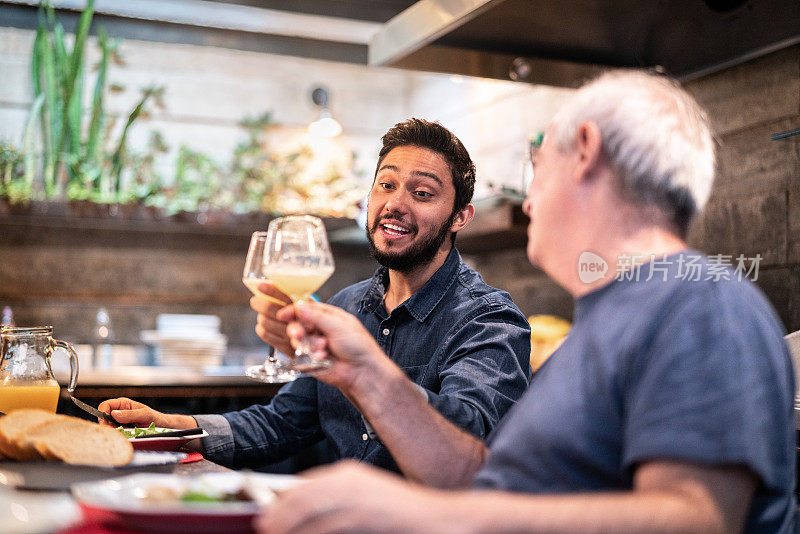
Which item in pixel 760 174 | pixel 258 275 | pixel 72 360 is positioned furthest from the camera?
pixel 760 174

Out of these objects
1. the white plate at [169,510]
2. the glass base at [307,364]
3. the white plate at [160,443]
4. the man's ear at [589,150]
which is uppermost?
the man's ear at [589,150]

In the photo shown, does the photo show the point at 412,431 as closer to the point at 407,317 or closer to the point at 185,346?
the point at 407,317

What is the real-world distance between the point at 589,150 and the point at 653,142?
2.9 inches

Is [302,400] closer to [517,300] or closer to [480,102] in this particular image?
[517,300]

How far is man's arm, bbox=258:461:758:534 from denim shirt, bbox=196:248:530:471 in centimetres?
72

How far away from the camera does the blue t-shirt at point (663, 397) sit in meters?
0.81

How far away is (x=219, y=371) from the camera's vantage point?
3.63m

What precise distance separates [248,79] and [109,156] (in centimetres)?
123

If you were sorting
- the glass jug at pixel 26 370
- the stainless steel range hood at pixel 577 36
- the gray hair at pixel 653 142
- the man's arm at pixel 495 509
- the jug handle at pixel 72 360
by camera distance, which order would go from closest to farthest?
the man's arm at pixel 495 509 → the gray hair at pixel 653 142 → the glass jug at pixel 26 370 → the jug handle at pixel 72 360 → the stainless steel range hood at pixel 577 36

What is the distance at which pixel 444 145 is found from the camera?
2.08 metres

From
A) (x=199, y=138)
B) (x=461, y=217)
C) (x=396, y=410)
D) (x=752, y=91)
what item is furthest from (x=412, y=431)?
(x=199, y=138)

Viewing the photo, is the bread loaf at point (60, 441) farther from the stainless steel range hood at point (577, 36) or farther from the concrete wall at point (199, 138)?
the concrete wall at point (199, 138)

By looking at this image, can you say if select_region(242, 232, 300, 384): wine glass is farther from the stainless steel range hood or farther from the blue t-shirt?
the stainless steel range hood

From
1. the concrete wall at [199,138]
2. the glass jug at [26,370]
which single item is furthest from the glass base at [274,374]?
the concrete wall at [199,138]
